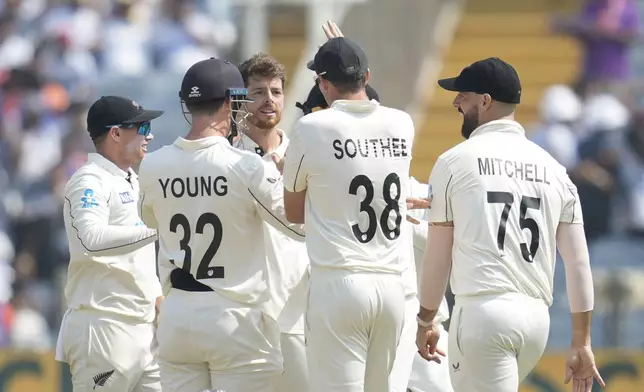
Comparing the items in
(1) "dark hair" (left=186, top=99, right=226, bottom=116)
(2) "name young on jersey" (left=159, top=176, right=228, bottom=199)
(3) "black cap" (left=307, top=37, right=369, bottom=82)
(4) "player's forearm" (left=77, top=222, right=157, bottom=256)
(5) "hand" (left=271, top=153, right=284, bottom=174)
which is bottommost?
(4) "player's forearm" (left=77, top=222, right=157, bottom=256)

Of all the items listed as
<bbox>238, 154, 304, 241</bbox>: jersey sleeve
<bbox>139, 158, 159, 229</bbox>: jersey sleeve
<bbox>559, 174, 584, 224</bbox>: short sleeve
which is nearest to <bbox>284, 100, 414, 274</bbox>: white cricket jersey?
<bbox>238, 154, 304, 241</bbox>: jersey sleeve

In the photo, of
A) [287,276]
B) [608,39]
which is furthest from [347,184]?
[608,39]

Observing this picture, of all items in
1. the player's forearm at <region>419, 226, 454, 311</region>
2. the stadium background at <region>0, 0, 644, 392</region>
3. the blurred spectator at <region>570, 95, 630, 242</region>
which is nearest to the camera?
the player's forearm at <region>419, 226, 454, 311</region>

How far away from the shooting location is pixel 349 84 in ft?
23.2

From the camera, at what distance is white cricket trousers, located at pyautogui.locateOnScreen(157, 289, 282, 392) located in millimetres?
7039

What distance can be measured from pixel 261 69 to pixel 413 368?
1.87 metres

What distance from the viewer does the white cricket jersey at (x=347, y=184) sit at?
22.7 feet

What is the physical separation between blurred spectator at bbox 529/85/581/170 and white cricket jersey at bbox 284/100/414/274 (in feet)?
26.5

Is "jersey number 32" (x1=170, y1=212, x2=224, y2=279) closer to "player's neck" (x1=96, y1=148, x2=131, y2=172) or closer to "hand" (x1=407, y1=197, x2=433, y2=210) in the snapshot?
"hand" (x1=407, y1=197, x2=433, y2=210)

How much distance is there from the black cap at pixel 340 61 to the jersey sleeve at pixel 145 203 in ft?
3.14

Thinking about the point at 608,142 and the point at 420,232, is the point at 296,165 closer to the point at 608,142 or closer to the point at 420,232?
the point at 420,232

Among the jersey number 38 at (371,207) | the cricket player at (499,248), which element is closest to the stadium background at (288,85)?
the cricket player at (499,248)

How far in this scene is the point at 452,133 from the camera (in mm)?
16859

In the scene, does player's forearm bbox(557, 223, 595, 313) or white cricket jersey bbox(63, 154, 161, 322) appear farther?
white cricket jersey bbox(63, 154, 161, 322)
